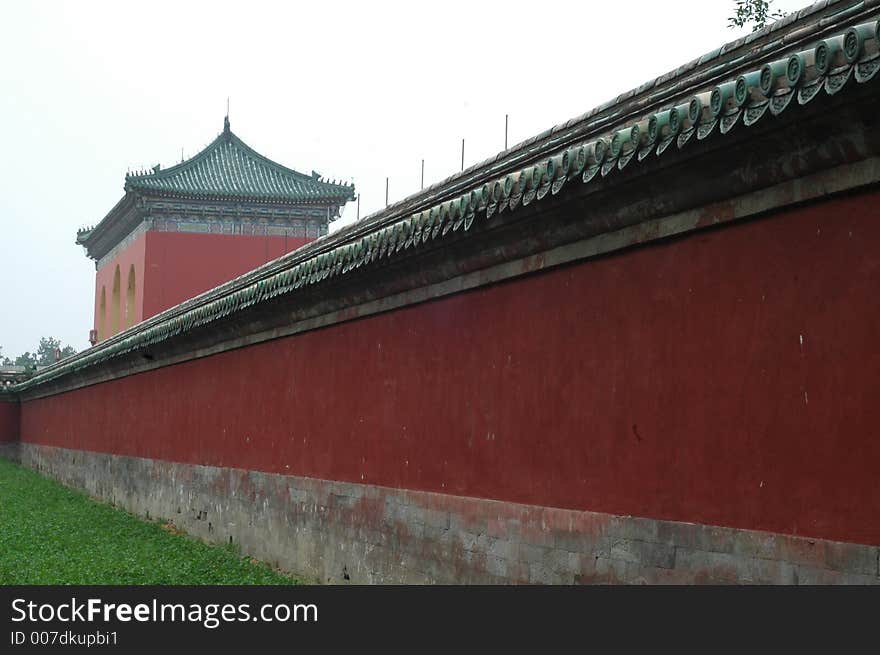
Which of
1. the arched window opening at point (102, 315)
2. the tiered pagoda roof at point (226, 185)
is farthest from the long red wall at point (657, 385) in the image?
the arched window opening at point (102, 315)

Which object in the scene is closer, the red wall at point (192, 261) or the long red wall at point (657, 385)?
the long red wall at point (657, 385)

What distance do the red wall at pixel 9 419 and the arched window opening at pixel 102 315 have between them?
3.25m

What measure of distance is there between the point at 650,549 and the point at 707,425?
76cm

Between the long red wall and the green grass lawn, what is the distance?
73.4 inches

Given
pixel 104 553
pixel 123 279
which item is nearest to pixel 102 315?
pixel 123 279

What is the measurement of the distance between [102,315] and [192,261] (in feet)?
24.6

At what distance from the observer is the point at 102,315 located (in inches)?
1476

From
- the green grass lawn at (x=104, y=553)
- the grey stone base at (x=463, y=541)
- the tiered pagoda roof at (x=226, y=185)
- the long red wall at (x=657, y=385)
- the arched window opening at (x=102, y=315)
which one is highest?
the tiered pagoda roof at (x=226, y=185)

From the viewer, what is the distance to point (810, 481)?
17.1 ft

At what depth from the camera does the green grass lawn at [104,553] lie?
35.8ft

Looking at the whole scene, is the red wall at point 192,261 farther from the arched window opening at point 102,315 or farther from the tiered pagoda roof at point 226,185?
the arched window opening at point 102,315

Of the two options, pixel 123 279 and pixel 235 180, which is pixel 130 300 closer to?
pixel 123 279

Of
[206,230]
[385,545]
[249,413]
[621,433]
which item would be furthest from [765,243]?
[206,230]
